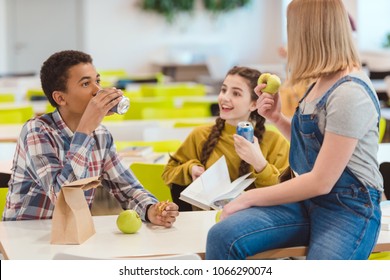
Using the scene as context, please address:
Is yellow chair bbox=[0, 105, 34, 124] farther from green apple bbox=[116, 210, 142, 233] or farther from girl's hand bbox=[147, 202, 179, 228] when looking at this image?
green apple bbox=[116, 210, 142, 233]

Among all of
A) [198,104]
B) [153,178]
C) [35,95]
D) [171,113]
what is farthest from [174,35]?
[153,178]

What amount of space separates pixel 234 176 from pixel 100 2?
12683mm

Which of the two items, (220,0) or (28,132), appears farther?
(220,0)

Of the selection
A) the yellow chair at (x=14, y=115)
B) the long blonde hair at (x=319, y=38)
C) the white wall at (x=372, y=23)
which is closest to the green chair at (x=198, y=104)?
the yellow chair at (x=14, y=115)

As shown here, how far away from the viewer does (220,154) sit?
3.65m

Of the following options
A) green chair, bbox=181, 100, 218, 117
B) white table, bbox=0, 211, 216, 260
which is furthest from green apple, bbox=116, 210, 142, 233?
green chair, bbox=181, 100, 218, 117

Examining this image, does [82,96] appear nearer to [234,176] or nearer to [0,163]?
[234,176]

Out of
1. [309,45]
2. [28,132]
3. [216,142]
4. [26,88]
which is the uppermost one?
[309,45]

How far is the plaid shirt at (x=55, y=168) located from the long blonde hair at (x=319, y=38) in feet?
2.56

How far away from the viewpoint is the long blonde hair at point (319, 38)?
2287mm

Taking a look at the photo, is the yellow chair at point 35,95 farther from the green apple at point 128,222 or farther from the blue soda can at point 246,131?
the green apple at point 128,222

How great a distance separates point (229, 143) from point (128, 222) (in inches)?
45.3
